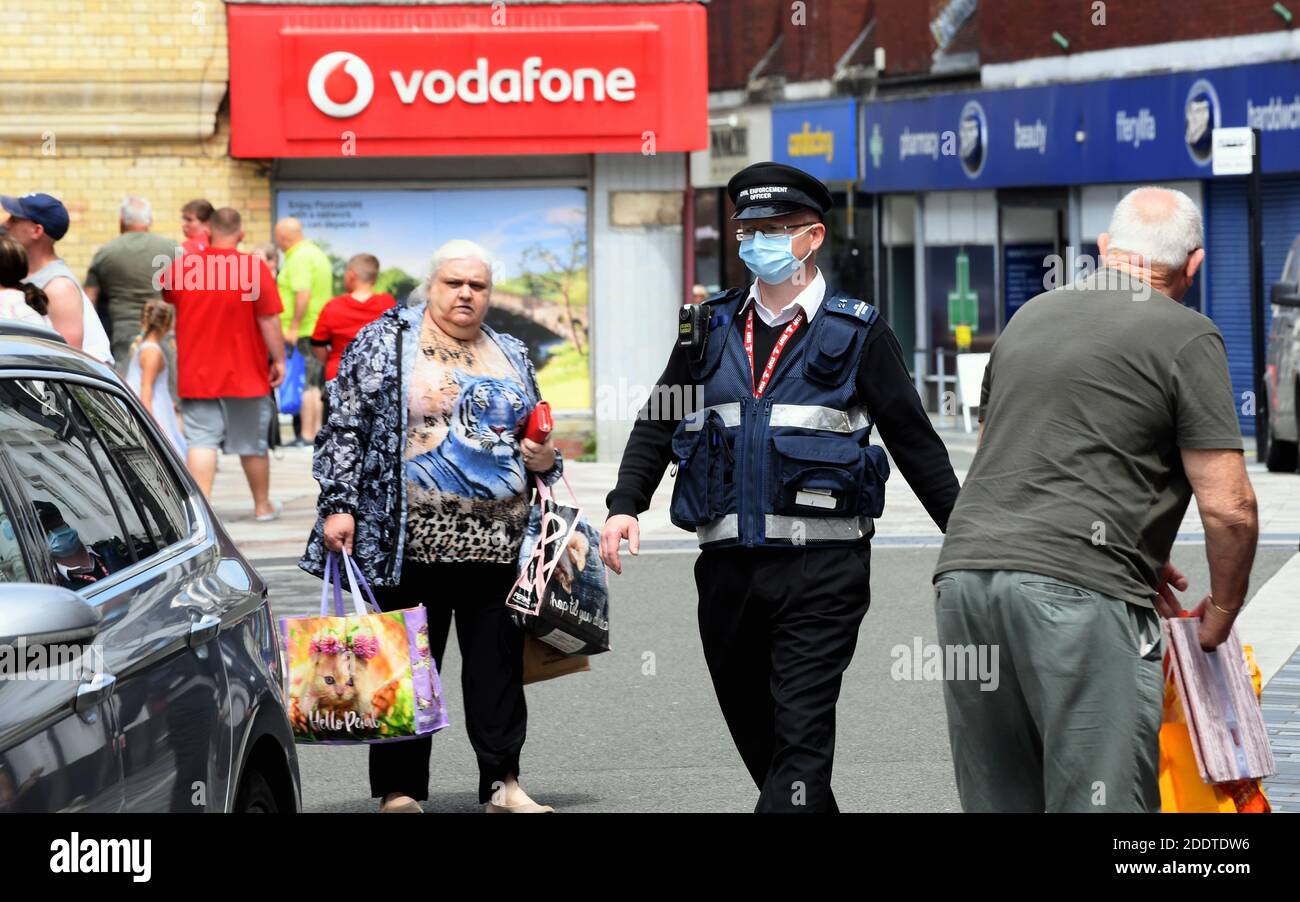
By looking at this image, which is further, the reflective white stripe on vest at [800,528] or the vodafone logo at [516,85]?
the vodafone logo at [516,85]

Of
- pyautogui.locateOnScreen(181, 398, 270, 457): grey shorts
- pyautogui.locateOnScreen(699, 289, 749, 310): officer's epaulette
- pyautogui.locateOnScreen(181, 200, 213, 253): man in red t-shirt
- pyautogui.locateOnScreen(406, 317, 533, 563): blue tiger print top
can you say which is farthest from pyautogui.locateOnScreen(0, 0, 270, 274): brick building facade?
pyautogui.locateOnScreen(699, 289, 749, 310): officer's epaulette

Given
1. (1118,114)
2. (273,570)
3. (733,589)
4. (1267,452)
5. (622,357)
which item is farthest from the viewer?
(1118,114)

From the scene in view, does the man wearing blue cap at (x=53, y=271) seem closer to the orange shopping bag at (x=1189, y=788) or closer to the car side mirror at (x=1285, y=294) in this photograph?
the orange shopping bag at (x=1189, y=788)

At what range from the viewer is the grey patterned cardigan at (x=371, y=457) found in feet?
22.4

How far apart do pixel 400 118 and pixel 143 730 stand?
15.3 metres

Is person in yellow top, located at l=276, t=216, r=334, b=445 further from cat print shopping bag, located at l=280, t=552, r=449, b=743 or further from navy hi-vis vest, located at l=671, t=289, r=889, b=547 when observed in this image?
navy hi-vis vest, located at l=671, t=289, r=889, b=547

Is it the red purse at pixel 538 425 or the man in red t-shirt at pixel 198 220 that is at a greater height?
the man in red t-shirt at pixel 198 220

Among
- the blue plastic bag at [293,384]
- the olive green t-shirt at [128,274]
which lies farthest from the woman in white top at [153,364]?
the blue plastic bag at [293,384]

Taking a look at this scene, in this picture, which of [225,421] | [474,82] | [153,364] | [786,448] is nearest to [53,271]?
[153,364]

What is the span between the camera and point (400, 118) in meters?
18.8

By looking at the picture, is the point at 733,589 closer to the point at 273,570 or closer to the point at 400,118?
the point at 273,570

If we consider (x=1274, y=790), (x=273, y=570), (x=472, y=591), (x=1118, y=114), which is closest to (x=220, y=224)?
(x=273, y=570)

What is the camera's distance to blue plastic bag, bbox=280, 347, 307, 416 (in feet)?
65.8

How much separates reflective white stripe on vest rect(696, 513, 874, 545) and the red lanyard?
326 millimetres
